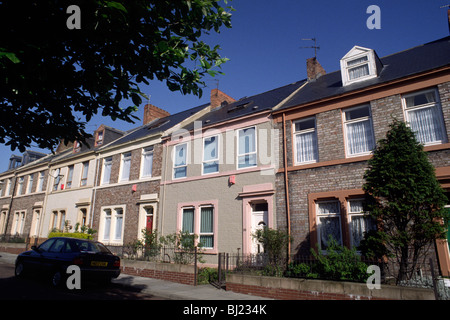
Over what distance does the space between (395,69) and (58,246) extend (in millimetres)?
14428

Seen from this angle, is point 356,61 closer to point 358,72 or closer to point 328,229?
point 358,72

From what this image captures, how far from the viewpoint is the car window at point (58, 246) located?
10.2 meters

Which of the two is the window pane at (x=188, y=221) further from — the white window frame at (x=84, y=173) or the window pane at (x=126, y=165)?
the white window frame at (x=84, y=173)

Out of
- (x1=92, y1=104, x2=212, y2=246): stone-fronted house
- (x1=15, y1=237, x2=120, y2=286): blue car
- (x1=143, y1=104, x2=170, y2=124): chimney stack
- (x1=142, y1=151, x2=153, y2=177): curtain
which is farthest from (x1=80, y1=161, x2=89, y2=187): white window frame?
(x1=15, y1=237, x2=120, y2=286): blue car

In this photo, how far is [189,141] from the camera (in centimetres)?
1694

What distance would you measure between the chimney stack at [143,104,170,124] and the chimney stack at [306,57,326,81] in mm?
13521

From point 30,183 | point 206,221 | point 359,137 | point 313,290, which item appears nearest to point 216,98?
point 206,221

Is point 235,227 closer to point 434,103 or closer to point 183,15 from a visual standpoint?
point 434,103

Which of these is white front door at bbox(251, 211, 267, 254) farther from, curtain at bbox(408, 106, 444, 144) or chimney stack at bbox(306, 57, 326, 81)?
chimney stack at bbox(306, 57, 326, 81)

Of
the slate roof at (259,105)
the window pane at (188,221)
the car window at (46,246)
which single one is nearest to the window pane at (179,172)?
the window pane at (188,221)

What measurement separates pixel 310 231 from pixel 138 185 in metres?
11.0

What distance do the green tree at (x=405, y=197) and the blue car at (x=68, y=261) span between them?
8.15 m

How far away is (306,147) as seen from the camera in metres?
13.0
